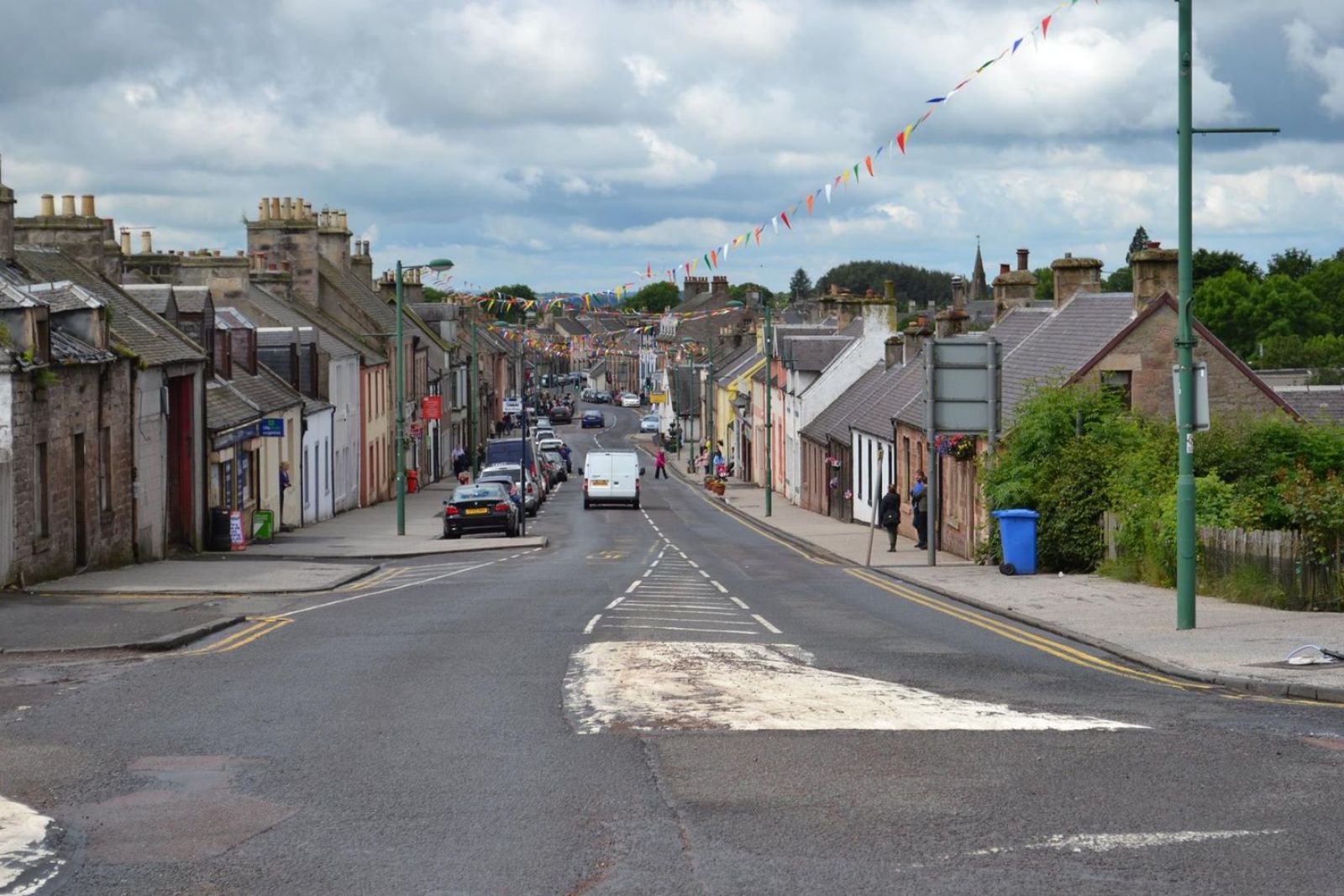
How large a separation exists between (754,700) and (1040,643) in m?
6.47

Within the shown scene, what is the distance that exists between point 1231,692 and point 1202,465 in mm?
15570

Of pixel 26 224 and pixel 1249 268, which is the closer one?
pixel 26 224

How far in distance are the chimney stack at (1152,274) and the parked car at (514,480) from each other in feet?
72.1

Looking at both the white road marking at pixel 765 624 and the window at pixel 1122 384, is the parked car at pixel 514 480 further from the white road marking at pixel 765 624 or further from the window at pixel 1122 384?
the white road marking at pixel 765 624

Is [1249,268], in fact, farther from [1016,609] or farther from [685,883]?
[685,883]

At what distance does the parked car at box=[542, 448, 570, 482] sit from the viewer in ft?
293

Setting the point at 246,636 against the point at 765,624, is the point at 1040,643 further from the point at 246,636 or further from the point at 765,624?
the point at 246,636

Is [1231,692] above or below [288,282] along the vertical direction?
below

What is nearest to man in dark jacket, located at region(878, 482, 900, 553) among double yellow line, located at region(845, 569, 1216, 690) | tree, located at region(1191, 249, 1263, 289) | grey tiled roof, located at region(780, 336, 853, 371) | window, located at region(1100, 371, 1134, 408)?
window, located at region(1100, 371, 1134, 408)

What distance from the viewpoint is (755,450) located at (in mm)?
86125

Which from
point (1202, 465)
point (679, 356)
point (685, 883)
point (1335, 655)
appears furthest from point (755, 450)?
point (685, 883)

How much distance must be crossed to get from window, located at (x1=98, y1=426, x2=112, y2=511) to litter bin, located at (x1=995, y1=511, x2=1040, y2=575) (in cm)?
1691

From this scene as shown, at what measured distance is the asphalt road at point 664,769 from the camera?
8.20 meters

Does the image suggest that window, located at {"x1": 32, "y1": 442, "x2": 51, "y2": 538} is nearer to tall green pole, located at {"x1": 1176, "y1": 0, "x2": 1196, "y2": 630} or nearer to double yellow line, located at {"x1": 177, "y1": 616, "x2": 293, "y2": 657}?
double yellow line, located at {"x1": 177, "y1": 616, "x2": 293, "y2": 657}
